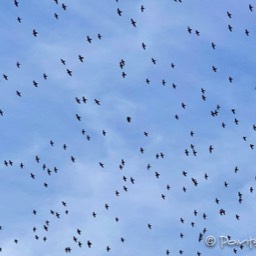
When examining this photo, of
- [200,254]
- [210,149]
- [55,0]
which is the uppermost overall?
[55,0]

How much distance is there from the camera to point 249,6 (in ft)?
488

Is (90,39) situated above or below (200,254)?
above

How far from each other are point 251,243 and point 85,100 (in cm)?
4403

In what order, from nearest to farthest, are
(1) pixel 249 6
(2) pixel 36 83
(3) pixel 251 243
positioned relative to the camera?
(3) pixel 251 243 → (1) pixel 249 6 → (2) pixel 36 83

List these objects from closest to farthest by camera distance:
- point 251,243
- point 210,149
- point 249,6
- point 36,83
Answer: point 251,243
point 249,6
point 36,83
point 210,149

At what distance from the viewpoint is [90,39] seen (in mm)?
154750

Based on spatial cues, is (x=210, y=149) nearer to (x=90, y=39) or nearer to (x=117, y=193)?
(x=117, y=193)

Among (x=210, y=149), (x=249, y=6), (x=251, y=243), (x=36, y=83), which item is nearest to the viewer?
(x=251, y=243)

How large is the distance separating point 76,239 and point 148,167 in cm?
1939

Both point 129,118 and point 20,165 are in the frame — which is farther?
point 20,165

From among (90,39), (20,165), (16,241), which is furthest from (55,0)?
(16,241)

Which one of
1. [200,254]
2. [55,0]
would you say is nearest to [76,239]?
[200,254]

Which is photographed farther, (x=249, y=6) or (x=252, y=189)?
(x=252, y=189)

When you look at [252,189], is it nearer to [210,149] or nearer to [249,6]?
[210,149]
